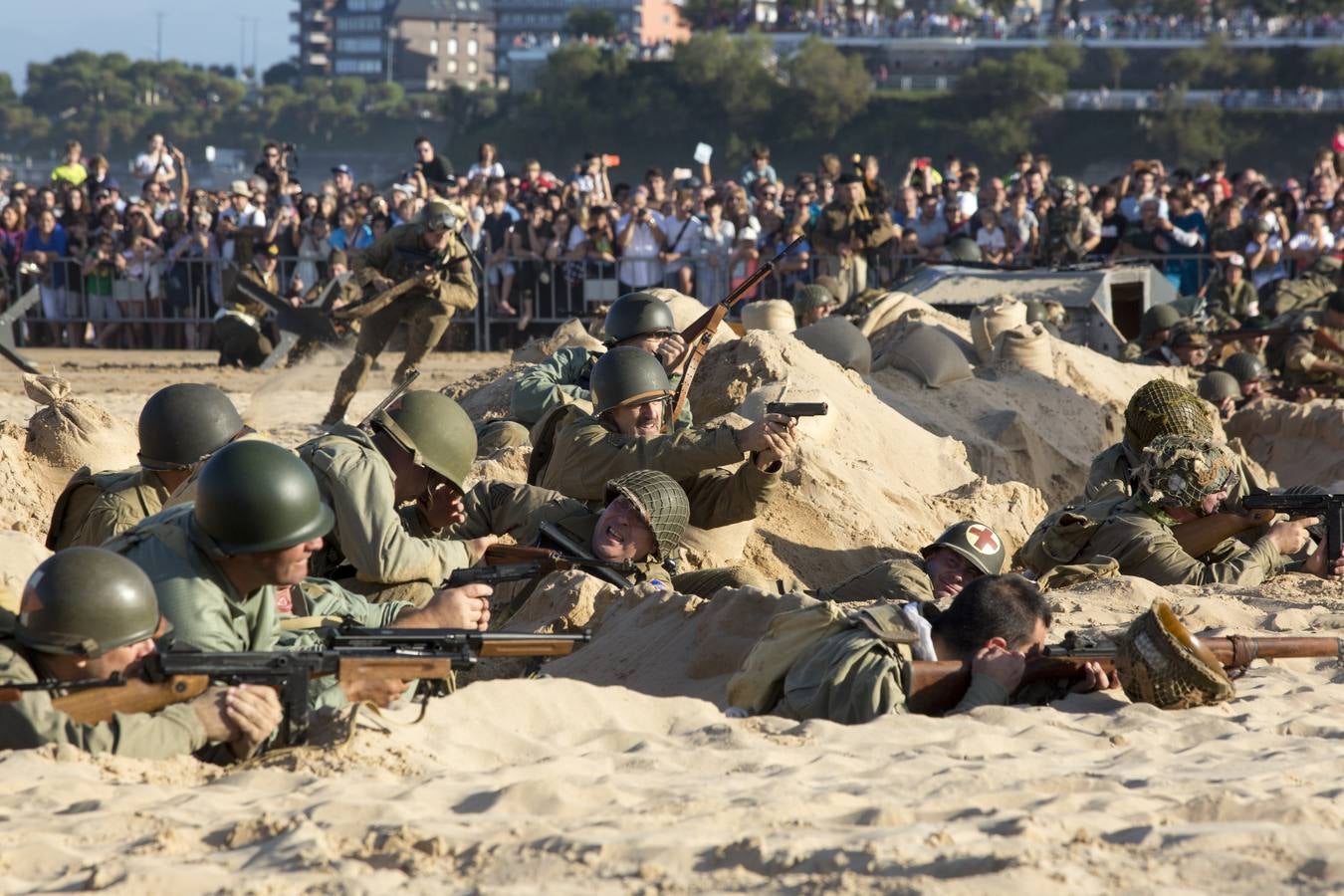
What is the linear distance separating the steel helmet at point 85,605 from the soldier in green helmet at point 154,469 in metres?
2.00

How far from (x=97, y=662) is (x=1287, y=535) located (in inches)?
211

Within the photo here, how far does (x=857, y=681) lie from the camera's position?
18.2 feet

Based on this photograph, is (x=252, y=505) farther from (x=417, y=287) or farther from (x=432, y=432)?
(x=417, y=287)

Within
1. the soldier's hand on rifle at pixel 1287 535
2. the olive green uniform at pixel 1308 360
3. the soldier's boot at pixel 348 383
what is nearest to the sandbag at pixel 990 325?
the olive green uniform at pixel 1308 360

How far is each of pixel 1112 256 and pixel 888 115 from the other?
218ft

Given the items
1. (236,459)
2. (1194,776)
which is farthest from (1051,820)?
(236,459)

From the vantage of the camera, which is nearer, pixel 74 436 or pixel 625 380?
pixel 625 380

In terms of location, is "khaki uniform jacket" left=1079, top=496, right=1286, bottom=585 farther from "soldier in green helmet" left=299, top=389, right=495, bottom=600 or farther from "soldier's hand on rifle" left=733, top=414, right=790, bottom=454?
"soldier in green helmet" left=299, top=389, right=495, bottom=600

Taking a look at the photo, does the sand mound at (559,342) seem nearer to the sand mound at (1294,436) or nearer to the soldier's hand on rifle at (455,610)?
the sand mound at (1294,436)

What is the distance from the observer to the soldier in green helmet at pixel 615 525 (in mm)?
6938

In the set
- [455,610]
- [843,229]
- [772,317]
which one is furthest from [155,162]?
[455,610]

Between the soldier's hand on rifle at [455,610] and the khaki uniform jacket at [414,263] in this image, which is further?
the khaki uniform jacket at [414,263]

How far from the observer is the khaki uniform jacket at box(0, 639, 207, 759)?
4664 millimetres

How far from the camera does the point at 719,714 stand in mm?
5590
